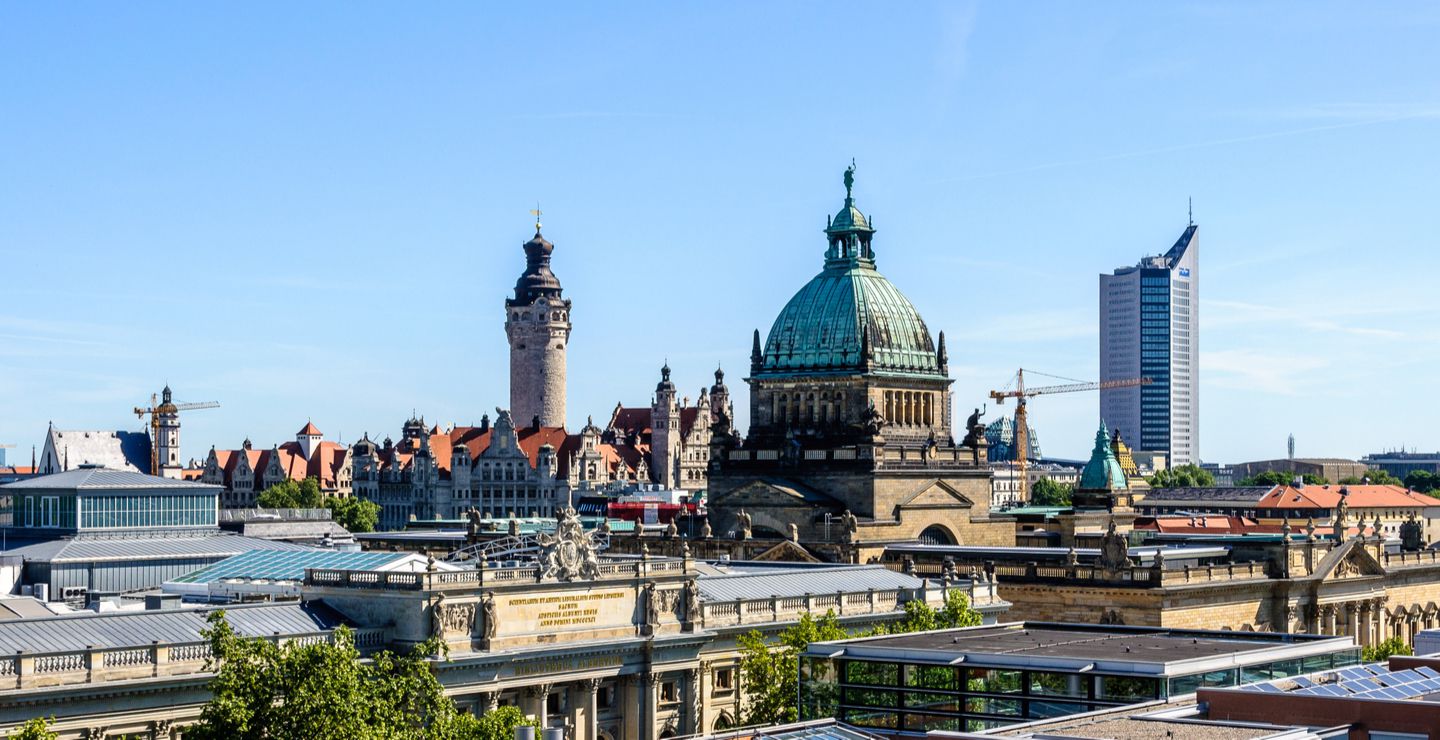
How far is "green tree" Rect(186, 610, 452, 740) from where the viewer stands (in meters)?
64.1

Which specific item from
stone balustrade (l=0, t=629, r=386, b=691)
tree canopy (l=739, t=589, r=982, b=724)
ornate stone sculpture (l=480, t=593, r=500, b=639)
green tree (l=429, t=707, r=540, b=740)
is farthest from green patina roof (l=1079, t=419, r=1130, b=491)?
stone balustrade (l=0, t=629, r=386, b=691)

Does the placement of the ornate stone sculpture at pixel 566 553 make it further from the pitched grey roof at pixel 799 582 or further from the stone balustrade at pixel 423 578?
the pitched grey roof at pixel 799 582

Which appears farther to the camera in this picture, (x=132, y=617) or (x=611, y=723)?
(x=611, y=723)

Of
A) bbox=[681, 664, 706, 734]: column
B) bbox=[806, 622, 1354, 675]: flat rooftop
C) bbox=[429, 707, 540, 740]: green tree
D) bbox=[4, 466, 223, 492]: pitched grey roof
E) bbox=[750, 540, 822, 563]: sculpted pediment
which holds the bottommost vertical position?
bbox=[681, 664, 706, 734]: column

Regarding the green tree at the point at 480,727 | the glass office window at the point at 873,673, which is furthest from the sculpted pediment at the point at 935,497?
the green tree at the point at 480,727

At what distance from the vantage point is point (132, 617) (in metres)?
75.5

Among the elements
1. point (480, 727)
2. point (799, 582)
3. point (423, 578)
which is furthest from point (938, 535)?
point (480, 727)

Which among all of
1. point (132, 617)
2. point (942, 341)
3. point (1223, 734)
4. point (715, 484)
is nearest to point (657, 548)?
point (715, 484)

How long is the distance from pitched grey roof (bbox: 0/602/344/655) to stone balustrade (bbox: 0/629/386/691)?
83cm

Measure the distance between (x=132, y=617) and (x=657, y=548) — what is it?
57246 mm

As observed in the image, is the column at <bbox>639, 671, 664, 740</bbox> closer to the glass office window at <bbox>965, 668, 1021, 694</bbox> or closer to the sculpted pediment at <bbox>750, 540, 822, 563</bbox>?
the glass office window at <bbox>965, 668, 1021, 694</bbox>

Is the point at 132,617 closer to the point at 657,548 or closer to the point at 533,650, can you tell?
the point at 533,650

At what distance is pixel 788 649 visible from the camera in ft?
289

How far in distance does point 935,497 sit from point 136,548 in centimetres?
4754
